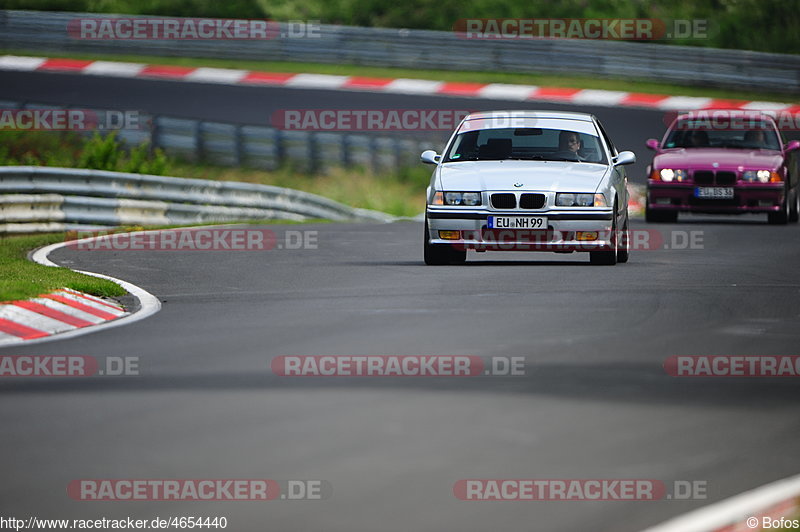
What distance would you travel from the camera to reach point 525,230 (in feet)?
46.4

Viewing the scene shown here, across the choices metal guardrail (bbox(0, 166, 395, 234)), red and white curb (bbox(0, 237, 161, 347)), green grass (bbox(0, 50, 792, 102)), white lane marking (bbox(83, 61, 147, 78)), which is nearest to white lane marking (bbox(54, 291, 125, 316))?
red and white curb (bbox(0, 237, 161, 347))

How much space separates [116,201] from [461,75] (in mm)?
17507

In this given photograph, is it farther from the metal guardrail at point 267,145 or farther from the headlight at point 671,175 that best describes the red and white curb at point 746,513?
the metal guardrail at point 267,145

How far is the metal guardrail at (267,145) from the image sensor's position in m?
29.4

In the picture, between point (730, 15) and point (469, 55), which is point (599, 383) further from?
point (730, 15)

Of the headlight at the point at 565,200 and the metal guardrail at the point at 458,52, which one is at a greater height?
the metal guardrail at the point at 458,52

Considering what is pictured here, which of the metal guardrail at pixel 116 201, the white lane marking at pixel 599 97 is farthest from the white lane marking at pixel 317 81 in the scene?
the metal guardrail at pixel 116 201

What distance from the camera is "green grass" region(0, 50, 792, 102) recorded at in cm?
3575

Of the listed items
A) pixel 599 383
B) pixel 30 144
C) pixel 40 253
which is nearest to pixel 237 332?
pixel 599 383

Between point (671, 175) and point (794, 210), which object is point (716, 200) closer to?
point (671, 175)

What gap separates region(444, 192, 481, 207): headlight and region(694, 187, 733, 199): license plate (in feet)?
23.8

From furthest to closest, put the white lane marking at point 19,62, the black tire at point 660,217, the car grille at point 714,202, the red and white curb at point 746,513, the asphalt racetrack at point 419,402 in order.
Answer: the white lane marking at point 19,62 < the black tire at point 660,217 < the car grille at point 714,202 < the asphalt racetrack at point 419,402 < the red and white curb at point 746,513

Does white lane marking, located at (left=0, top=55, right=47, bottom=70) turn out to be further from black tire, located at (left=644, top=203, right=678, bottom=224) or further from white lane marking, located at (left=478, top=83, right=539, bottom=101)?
black tire, located at (left=644, top=203, right=678, bottom=224)

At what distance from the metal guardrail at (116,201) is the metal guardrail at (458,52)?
1384cm
